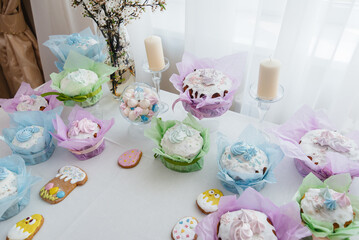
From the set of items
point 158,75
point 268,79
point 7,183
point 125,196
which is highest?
point 268,79

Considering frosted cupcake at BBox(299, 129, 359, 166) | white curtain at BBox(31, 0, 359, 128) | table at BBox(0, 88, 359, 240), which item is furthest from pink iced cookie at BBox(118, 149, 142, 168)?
white curtain at BBox(31, 0, 359, 128)

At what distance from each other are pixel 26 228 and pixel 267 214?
72 cm

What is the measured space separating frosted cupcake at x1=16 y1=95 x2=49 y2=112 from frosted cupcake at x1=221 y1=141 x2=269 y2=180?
785mm

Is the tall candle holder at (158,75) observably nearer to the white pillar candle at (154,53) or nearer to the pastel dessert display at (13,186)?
the white pillar candle at (154,53)

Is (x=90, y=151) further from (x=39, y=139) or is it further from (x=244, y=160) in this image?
(x=244, y=160)

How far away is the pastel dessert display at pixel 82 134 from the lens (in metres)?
1.04

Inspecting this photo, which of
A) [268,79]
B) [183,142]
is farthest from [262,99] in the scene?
[183,142]

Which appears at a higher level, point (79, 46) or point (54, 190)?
point (79, 46)

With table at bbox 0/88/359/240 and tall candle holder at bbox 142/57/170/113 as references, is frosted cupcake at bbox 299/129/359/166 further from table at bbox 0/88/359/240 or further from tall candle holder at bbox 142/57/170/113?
tall candle holder at bbox 142/57/170/113

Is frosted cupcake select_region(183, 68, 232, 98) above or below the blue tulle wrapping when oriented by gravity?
above

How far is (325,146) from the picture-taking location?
3.07ft

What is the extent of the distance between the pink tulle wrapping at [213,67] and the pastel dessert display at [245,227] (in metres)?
0.40

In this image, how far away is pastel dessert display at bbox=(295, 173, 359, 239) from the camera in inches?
29.2

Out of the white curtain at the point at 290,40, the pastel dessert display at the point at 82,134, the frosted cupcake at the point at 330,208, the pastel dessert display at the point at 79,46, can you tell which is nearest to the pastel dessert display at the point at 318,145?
the frosted cupcake at the point at 330,208
